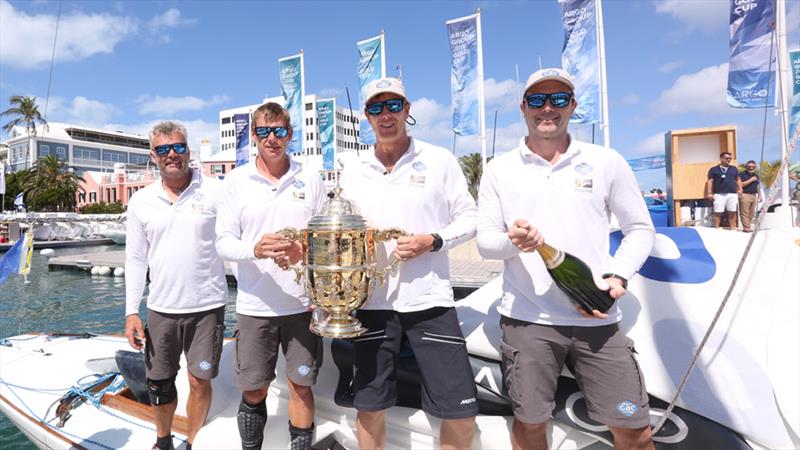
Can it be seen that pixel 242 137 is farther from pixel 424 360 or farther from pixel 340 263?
pixel 424 360

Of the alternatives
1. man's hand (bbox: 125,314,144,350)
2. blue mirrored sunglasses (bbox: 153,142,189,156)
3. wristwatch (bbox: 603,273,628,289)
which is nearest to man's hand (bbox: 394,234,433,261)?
wristwatch (bbox: 603,273,628,289)

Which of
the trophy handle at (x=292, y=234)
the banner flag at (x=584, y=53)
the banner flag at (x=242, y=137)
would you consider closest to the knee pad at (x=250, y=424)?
the trophy handle at (x=292, y=234)

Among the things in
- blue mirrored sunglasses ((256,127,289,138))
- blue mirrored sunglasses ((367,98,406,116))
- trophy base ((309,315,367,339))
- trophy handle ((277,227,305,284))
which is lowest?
trophy base ((309,315,367,339))

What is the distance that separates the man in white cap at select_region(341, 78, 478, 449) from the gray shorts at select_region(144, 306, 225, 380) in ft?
3.79

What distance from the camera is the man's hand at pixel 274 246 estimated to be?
2215 millimetres

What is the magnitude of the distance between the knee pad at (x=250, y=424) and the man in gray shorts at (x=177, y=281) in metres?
0.42

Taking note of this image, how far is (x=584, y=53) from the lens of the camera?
13484mm

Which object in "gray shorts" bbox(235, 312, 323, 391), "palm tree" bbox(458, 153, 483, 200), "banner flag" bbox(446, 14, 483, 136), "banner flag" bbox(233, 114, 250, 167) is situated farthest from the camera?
"palm tree" bbox(458, 153, 483, 200)

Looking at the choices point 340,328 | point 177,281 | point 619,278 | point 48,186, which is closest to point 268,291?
point 340,328

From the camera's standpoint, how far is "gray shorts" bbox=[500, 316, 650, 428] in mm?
1955

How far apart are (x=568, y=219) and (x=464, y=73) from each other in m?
16.1

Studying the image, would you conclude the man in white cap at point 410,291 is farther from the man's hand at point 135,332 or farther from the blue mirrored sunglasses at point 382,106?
the man's hand at point 135,332

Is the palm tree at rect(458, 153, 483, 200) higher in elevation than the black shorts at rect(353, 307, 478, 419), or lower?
higher

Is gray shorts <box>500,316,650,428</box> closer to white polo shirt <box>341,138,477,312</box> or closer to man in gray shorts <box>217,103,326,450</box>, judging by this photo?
white polo shirt <box>341,138,477,312</box>
